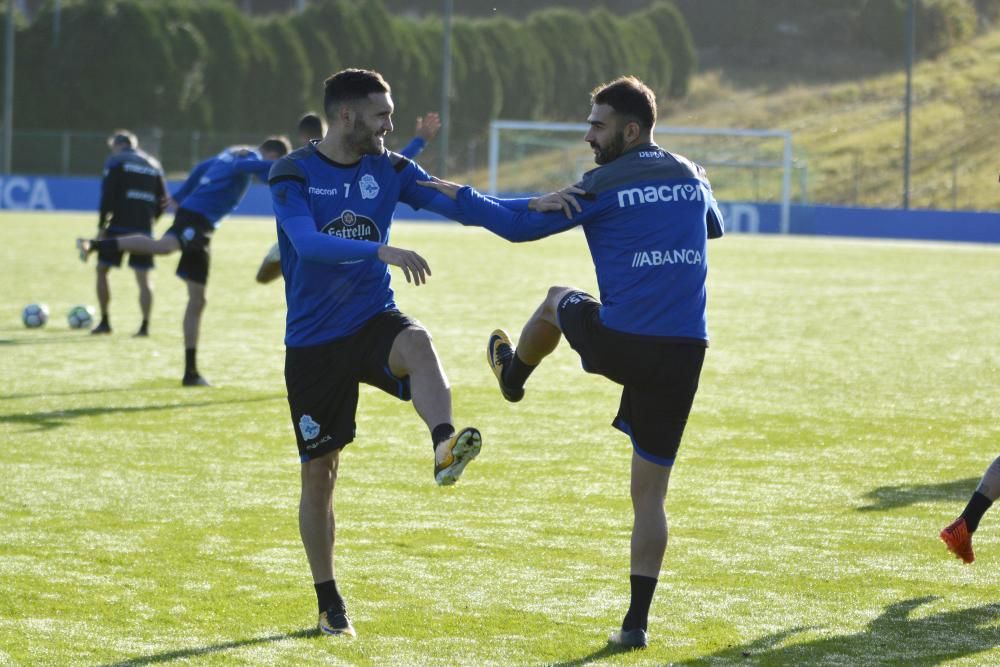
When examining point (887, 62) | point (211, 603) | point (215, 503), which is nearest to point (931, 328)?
point (215, 503)

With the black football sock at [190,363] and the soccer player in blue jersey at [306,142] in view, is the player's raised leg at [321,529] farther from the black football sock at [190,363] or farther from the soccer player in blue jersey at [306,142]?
the black football sock at [190,363]

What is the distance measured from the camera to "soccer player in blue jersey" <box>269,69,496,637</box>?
19.2ft

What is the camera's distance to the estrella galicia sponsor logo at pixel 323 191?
19.4ft

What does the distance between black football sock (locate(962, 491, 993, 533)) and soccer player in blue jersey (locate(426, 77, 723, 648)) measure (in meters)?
1.53

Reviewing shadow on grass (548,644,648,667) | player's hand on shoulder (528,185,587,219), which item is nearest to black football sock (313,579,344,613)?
shadow on grass (548,644,648,667)

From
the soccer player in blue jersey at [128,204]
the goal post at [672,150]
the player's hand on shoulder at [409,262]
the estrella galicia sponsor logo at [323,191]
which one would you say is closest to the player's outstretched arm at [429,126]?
the estrella galicia sponsor logo at [323,191]

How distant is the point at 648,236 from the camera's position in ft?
18.7

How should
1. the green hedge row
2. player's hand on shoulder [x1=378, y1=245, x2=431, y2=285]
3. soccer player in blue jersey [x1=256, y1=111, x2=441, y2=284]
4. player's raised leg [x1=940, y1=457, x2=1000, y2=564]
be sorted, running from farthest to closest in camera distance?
the green hedge row → soccer player in blue jersey [x1=256, y1=111, x2=441, y2=284] → player's raised leg [x1=940, y1=457, x2=1000, y2=564] → player's hand on shoulder [x1=378, y1=245, x2=431, y2=285]

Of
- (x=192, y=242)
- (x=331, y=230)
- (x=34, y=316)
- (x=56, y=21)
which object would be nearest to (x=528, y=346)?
(x=331, y=230)

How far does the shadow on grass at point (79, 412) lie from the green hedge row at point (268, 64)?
4611cm

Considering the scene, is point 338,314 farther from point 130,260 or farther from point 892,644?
point 130,260

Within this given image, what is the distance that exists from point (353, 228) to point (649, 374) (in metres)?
1.25

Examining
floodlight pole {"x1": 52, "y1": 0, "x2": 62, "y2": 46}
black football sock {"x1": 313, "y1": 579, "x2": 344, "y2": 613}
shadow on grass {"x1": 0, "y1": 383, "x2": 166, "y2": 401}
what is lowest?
shadow on grass {"x1": 0, "y1": 383, "x2": 166, "y2": 401}

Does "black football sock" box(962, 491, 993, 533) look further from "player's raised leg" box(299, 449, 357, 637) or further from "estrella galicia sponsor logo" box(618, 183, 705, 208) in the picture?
"player's raised leg" box(299, 449, 357, 637)
